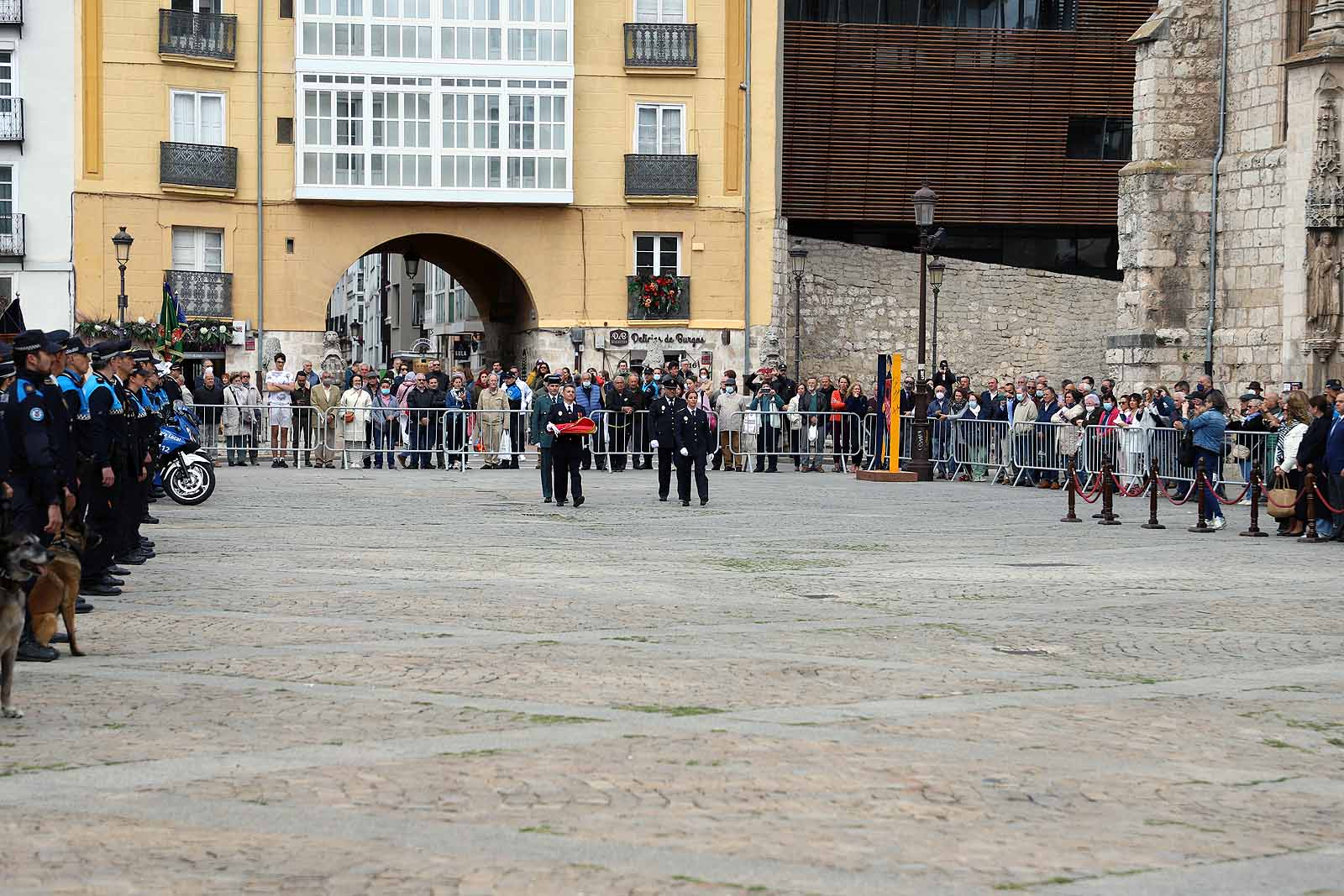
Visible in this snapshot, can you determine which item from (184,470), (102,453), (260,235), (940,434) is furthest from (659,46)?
(102,453)

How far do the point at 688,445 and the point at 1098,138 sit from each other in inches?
1052

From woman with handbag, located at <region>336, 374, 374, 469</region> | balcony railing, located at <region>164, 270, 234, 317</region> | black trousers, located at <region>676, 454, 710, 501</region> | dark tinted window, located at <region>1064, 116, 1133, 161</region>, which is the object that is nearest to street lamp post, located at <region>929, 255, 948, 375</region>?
dark tinted window, located at <region>1064, 116, 1133, 161</region>

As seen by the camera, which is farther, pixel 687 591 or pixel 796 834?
pixel 687 591

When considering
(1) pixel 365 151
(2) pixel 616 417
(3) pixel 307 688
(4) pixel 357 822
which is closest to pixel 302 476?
(2) pixel 616 417

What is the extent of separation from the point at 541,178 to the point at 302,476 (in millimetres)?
16342

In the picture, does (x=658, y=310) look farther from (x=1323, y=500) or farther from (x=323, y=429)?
(x=1323, y=500)

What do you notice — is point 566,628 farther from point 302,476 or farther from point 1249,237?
point 1249,237

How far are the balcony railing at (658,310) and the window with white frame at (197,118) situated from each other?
979cm

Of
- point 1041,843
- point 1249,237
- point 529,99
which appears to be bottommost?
point 1041,843

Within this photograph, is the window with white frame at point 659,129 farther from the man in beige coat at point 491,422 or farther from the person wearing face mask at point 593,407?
the man in beige coat at point 491,422

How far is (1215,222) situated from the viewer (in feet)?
109

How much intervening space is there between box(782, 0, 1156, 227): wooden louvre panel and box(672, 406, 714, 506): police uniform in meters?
23.0

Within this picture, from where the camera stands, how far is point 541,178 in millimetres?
43688

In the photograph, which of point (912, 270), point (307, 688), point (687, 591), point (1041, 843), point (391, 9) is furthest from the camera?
point (912, 270)
